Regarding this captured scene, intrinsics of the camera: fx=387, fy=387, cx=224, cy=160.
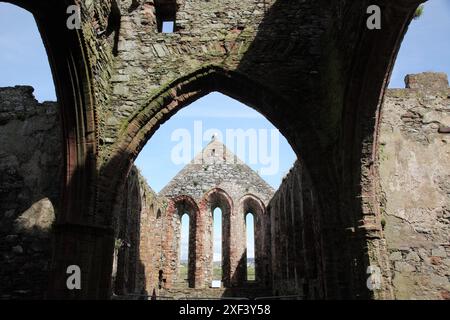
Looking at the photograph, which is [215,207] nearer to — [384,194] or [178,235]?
[178,235]

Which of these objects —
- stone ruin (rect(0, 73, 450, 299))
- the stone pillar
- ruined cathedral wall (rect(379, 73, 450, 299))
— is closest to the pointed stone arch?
stone ruin (rect(0, 73, 450, 299))

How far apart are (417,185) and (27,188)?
19.2 ft

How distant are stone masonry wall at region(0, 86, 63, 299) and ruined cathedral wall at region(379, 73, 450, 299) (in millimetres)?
4912

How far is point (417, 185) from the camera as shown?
17.7ft

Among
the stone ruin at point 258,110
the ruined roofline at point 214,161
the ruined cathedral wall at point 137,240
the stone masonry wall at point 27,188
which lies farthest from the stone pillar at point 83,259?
the ruined roofline at point 214,161

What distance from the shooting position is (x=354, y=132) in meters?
5.06

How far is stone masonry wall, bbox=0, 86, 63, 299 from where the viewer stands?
5727mm

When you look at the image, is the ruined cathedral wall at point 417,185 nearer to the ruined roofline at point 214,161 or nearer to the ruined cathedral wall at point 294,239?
the ruined cathedral wall at point 294,239

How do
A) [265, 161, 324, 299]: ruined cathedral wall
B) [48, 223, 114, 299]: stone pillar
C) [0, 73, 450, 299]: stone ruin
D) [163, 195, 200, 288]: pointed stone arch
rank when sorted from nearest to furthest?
[48, 223, 114, 299]: stone pillar < [0, 73, 450, 299]: stone ruin < [265, 161, 324, 299]: ruined cathedral wall < [163, 195, 200, 288]: pointed stone arch

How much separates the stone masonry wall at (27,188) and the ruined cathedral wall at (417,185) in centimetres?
491

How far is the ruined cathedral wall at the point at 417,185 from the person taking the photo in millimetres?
5000

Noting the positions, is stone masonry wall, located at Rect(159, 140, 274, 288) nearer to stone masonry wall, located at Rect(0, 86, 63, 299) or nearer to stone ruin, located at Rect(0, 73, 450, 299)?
stone ruin, located at Rect(0, 73, 450, 299)

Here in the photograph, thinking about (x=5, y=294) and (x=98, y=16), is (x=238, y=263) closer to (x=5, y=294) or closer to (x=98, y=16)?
(x=5, y=294)
